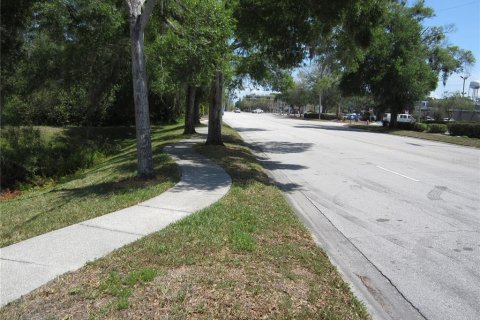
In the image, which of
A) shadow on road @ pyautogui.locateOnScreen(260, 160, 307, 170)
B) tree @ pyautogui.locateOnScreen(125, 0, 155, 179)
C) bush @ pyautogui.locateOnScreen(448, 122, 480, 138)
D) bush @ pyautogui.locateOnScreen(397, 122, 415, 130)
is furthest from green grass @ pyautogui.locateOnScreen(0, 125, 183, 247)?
bush @ pyautogui.locateOnScreen(397, 122, 415, 130)

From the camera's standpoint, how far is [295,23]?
13852 millimetres

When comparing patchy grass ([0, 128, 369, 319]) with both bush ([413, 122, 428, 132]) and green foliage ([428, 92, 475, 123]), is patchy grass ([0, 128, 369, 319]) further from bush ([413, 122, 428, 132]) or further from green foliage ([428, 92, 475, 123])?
green foliage ([428, 92, 475, 123])

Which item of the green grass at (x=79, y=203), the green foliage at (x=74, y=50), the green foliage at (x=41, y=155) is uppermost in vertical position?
the green foliage at (x=74, y=50)

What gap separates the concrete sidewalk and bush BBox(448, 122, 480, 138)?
28.1m

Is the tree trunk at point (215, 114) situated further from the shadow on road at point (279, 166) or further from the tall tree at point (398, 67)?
the tall tree at point (398, 67)

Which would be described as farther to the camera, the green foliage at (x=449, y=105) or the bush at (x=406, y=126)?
the green foliage at (x=449, y=105)

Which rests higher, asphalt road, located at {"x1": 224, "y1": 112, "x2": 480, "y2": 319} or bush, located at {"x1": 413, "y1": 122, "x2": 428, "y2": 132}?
bush, located at {"x1": 413, "y1": 122, "x2": 428, "y2": 132}

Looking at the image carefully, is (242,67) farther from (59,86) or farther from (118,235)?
(118,235)

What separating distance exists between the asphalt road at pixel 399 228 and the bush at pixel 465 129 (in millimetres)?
18857

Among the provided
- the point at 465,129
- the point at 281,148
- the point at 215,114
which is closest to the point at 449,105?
the point at 465,129

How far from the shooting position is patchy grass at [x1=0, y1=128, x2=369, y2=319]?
13.3 feet

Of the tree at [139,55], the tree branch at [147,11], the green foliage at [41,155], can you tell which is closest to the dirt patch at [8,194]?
the green foliage at [41,155]

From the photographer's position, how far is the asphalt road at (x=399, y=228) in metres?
4.87

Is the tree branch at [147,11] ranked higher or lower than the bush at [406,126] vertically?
higher
